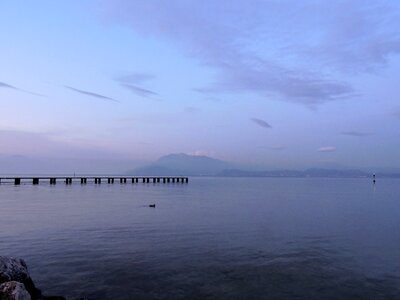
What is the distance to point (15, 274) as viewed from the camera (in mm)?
11023

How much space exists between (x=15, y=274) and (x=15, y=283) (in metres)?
1.54

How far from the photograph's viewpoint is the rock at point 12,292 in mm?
9297

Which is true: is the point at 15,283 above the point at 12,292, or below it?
above

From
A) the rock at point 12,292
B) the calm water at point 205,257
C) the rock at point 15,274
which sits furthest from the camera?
the calm water at point 205,257

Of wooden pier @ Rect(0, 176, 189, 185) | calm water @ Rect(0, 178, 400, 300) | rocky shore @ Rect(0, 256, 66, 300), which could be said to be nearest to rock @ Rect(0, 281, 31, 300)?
rocky shore @ Rect(0, 256, 66, 300)

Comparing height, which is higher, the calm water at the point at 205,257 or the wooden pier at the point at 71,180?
the wooden pier at the point at 71,180

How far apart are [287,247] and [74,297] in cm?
1268

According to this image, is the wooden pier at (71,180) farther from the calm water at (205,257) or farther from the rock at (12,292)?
the rock at (12,292)

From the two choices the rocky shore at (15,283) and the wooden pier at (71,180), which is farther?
the wooden pier at (71,180)

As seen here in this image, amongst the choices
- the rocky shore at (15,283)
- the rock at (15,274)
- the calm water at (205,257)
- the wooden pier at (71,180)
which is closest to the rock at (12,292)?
the rocky shore at (15,283)

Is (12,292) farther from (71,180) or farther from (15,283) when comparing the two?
(71,180)

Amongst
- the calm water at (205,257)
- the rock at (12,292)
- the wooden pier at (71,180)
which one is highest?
the wooden pier at (71,180)

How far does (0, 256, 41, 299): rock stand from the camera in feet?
35.4

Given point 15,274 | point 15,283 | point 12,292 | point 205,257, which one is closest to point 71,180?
point 205,257
